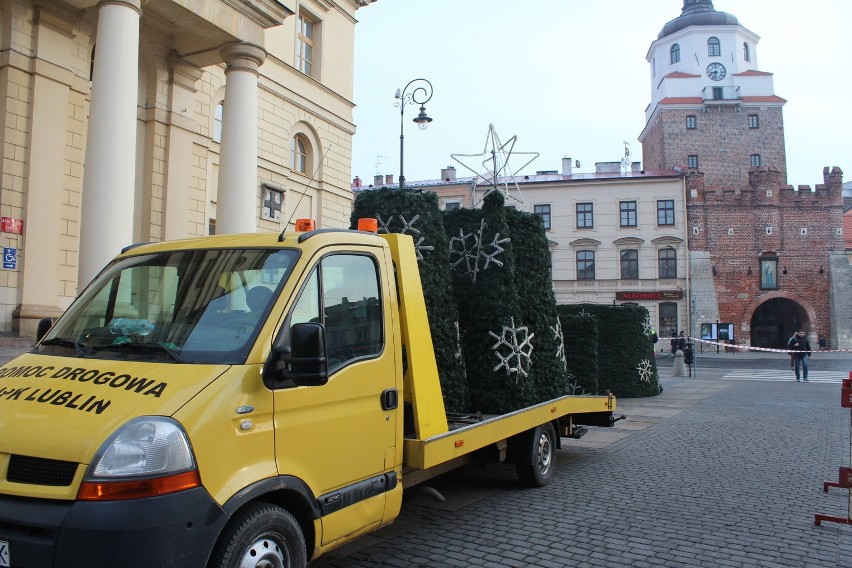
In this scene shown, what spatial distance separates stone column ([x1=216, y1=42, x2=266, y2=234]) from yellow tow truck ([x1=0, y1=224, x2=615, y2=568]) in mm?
9829

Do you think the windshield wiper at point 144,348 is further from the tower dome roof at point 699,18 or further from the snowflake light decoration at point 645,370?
the tower dome roof at point 699,18

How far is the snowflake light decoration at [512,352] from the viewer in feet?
23.4

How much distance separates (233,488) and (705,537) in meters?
4.07

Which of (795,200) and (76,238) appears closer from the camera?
(76,238)

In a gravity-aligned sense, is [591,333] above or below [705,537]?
above

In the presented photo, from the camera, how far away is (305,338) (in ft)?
11.0

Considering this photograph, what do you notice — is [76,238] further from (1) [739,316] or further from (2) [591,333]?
(1) [739,316]

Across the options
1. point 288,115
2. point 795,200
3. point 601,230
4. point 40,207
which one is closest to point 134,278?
point 40,207

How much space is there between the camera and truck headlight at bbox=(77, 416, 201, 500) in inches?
111

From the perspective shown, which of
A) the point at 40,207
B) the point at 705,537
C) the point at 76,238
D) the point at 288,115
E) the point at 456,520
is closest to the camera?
the point at 705,537

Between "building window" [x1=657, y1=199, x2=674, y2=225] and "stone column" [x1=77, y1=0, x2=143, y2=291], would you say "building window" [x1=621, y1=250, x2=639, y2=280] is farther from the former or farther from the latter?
"stone column" [x1=77, y1=0, x2=143, y2=291]

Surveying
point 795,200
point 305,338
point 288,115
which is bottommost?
point 305,338

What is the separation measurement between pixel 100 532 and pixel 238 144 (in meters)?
12.5

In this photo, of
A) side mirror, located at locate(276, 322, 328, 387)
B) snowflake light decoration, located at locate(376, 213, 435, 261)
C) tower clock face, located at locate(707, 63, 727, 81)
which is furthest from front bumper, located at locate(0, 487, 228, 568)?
tower clock face, located at locate(707, 63, 727, 81)
